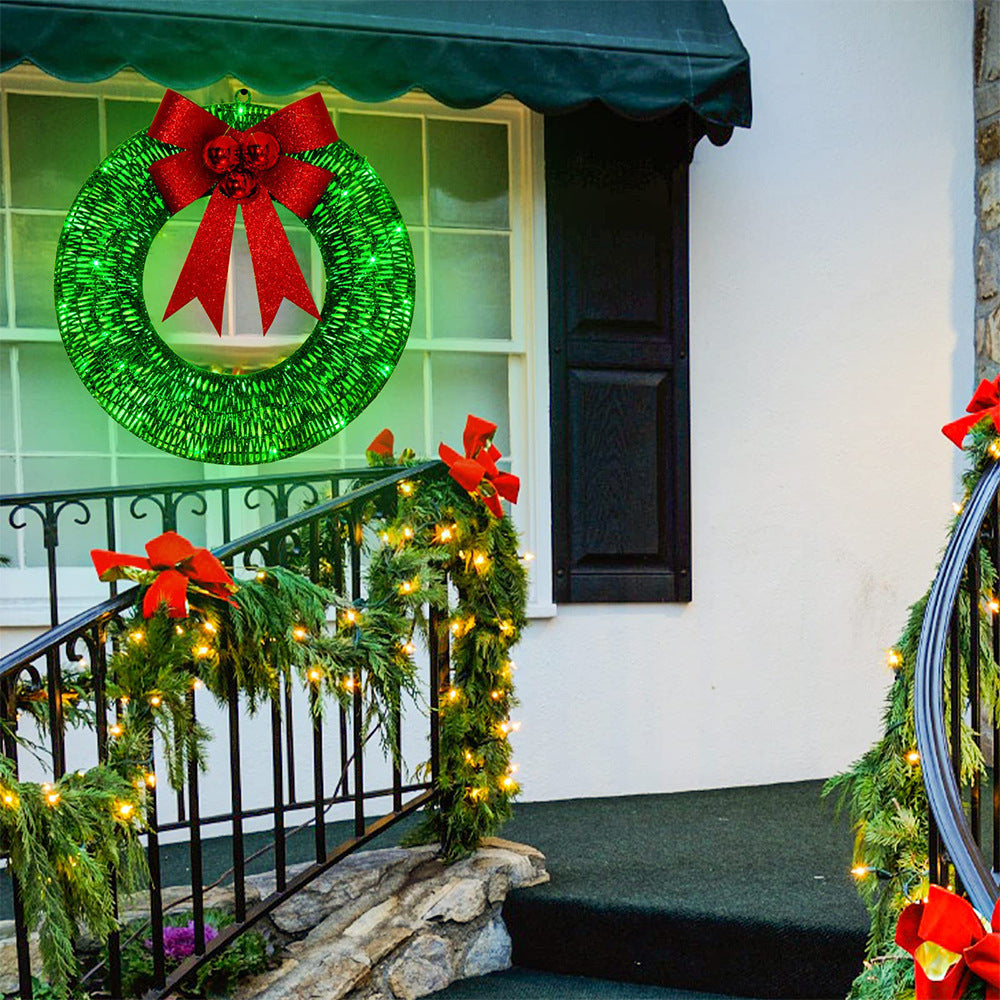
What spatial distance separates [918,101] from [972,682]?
108 inches

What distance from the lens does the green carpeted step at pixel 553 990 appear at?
2.87 m

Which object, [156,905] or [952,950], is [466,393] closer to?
[156,905]

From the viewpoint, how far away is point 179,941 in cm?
277

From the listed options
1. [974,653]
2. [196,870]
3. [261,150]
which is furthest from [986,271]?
[196,870]

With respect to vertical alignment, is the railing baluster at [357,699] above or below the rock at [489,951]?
above

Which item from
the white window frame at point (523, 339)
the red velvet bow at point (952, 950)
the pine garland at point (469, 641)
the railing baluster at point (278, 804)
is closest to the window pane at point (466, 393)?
the white window frame at point (523, 339)

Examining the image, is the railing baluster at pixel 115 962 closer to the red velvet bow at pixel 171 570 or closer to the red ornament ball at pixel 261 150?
the red velvet bow at pixel 171 570

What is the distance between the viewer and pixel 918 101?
174 inches

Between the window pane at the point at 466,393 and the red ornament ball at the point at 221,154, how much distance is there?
99 centimetres

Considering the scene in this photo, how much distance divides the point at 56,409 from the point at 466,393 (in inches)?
53.2

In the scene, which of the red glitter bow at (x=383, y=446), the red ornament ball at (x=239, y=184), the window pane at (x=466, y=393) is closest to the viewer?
the red glitter bow at (x=383, y=446)

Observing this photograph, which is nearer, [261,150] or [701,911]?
[701,911]

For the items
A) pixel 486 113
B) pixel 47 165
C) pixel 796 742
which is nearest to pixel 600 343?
pixel 486 113

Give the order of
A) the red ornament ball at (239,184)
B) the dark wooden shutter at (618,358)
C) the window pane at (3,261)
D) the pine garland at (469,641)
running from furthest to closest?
the dark wooden shutter at (618,358)
the window pane at (3,261)
the red ornament ball at (239,184)
the pine garland at (469,641)
